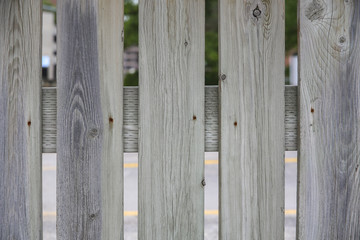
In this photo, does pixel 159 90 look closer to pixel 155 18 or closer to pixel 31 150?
pixel 155 18

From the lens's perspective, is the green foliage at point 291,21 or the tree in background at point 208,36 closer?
the tree in background at point 208,36

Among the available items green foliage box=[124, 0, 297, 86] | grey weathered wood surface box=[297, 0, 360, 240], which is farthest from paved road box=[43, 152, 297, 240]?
green foliage box=[124, 0, 297, 86]

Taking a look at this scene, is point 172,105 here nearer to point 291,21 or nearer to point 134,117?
point 134,117

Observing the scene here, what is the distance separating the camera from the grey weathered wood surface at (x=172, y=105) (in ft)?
5.36

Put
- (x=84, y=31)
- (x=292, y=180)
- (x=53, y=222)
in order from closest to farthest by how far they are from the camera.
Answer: (x=84, y=31)
(x=53, y=222)
(x=292, y=180)

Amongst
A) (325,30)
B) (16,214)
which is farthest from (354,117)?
(16,214)

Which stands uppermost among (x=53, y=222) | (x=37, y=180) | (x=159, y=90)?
(x=159, y=90)

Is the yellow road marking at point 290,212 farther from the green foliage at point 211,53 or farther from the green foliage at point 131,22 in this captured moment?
the green foliage at point 131,22

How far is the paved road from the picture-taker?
443 centimetres

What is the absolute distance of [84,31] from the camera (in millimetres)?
1635

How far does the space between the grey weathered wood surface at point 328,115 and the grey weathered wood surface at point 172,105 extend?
413 mm

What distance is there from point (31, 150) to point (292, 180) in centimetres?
547

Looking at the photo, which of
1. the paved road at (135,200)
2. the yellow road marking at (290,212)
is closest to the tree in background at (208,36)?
the paved road at (135,200)

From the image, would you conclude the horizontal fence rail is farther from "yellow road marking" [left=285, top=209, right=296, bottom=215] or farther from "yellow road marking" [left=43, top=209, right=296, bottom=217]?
"yellow road marking" [left=285, top=209, right=296, bottom=215]
